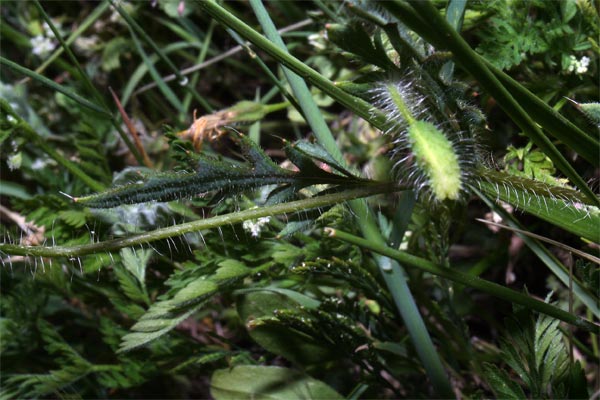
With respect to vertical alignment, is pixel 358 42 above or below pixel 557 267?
above

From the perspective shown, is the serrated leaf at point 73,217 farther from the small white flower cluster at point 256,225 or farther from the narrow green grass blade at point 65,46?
the small white flower cluster at point 256,225

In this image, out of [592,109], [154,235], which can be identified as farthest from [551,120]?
[154,235]

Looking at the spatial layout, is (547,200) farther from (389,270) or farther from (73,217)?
(73,217)

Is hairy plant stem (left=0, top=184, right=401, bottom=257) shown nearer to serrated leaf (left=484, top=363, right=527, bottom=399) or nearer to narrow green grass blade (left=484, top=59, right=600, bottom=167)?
narrow green grass blade (left=484, top=59, right=600, bottom=167)

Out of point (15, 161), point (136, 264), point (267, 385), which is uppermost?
point (15, 161)

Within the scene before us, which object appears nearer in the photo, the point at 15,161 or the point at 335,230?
the point at 335,230

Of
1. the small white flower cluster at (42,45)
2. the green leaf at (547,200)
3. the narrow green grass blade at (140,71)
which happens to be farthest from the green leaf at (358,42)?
the small white flower cluster at (42,45)

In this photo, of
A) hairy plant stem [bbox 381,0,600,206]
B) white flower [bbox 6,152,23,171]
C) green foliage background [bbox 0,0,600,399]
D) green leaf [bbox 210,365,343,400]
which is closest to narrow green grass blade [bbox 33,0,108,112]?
green foliage background [bbox 0,0,600,399]
